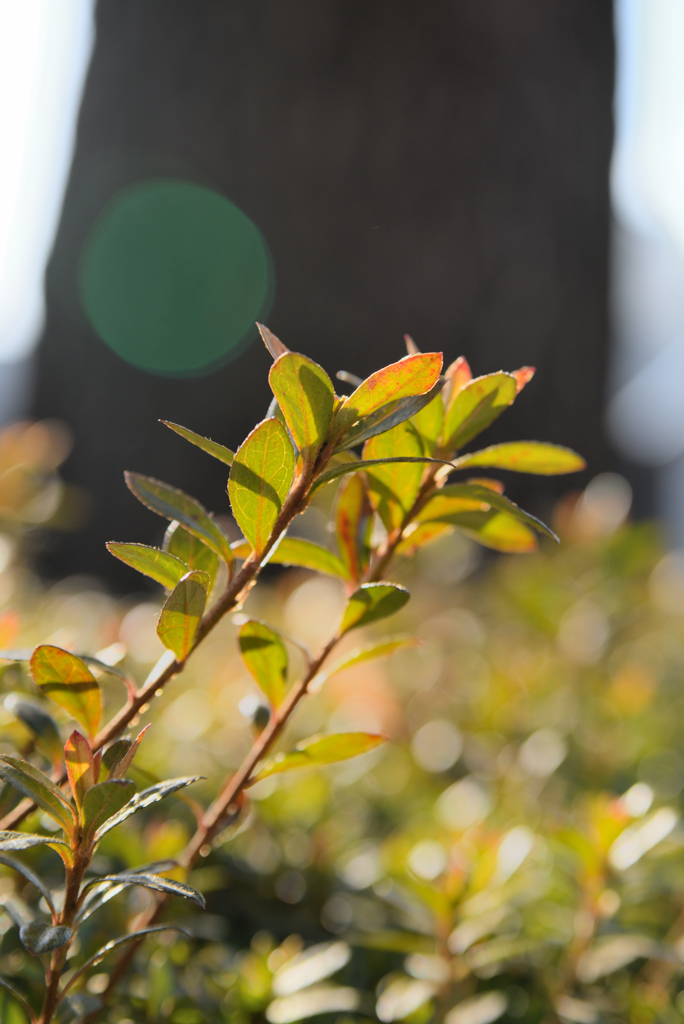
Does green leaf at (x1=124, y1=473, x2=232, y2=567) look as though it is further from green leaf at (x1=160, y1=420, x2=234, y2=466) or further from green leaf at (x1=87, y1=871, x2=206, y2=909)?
green leaf at (x1=87, y1=871, x2=206, y2=909)

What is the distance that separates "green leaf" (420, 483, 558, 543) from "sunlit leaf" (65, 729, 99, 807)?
12.7 inches

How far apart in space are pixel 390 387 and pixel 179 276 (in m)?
2.56

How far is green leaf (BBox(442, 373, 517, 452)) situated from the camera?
580 millimetres

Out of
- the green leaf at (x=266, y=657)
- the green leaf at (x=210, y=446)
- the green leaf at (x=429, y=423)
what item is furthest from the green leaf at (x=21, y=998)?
the green leaf at (x=429, y=423)

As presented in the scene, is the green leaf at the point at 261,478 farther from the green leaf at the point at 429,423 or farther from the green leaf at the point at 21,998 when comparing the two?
the green leaf at the point at 21,998

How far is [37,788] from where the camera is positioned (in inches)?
18.2

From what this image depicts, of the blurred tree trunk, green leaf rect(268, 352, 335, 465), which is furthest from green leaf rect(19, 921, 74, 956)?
the blurred tree trunk

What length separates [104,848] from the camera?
0.79 m

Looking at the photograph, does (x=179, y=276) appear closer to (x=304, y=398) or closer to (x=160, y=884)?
(x=304, y=398)

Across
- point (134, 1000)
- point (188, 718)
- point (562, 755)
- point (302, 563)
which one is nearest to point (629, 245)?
point (562, 755)

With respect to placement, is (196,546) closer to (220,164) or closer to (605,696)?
(605,696)

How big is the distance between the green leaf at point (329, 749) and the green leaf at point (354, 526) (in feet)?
0.44

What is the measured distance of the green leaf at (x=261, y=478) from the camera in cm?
48

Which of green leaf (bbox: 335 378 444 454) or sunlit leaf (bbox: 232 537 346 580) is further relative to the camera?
sunlit leaf (bbox: 232 537 346 580)
